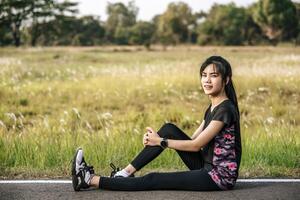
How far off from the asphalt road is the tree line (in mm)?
18568

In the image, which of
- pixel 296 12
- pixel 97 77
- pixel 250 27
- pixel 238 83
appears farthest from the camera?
pixel 250 27

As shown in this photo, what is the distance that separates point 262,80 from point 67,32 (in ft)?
88.0

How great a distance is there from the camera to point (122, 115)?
1159cm

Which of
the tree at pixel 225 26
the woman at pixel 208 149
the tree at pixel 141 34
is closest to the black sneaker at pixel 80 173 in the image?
the woman at pixel 208 149

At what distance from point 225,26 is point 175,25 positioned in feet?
32.8

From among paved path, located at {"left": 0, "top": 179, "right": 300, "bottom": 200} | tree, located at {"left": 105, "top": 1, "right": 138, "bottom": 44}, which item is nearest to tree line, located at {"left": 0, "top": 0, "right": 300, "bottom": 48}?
tree, located at {"left": 105, "top": 1, "right": 138, "bottom": 44}

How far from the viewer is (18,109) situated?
40.0 feet

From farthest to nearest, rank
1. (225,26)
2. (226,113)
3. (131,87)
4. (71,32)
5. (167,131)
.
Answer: (71,32) < (225,26) < (131,87) < (167,131) < (226,113)

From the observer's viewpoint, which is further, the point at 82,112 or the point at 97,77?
the point at 97,77

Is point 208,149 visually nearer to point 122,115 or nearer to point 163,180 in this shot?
point 163,180

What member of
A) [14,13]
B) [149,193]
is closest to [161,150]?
[149,193]

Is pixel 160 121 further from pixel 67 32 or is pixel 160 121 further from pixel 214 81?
pixel 67 32

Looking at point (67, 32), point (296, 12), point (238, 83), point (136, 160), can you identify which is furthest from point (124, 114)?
point (67, 32)

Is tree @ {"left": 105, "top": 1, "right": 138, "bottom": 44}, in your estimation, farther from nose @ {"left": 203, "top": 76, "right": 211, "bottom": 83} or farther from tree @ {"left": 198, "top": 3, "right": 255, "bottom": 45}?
nose @ {"left": 203, "top": 76, "right": 211, "bottom": 83}
